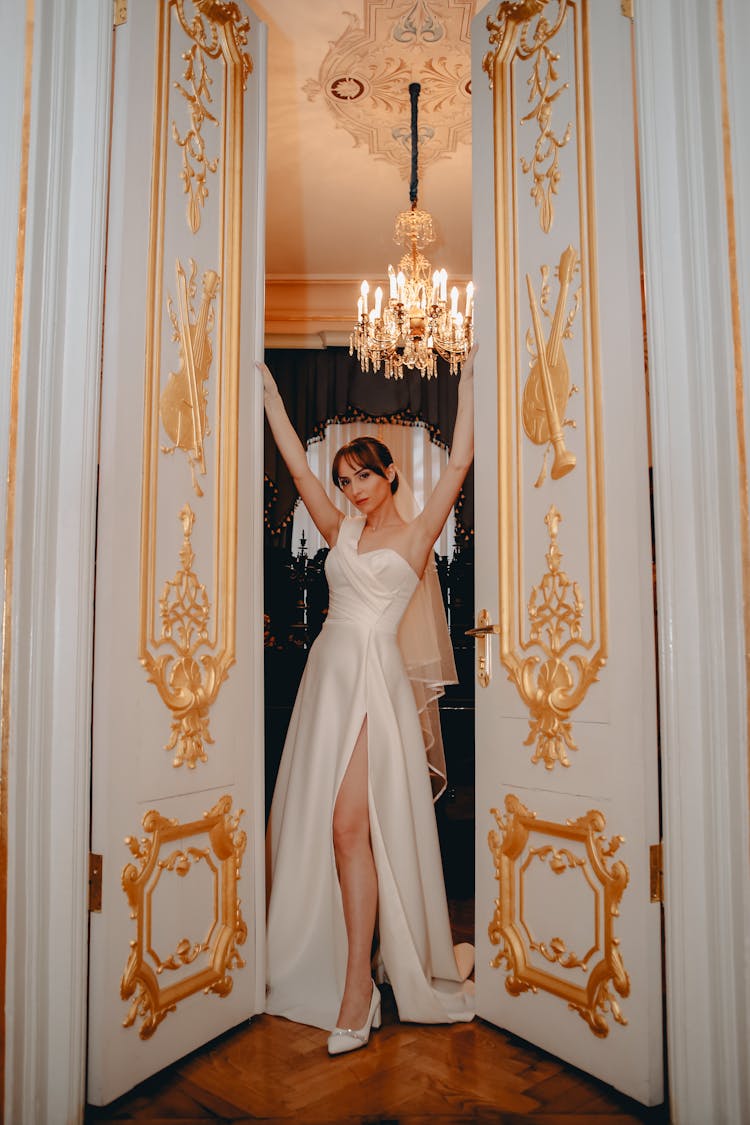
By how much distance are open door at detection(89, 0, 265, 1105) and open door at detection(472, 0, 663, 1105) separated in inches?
27.9

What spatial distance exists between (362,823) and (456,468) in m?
1.17

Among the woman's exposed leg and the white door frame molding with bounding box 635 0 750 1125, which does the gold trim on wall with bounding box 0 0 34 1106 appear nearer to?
the woman's exposed leg

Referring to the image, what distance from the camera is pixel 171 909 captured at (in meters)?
2.31

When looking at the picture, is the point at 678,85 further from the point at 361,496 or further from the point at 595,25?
the point at 361,496

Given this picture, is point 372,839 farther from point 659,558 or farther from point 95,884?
point 659,558

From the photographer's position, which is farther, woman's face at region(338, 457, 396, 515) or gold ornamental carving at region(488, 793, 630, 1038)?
woman's face at region(338, 457, 396, 515)

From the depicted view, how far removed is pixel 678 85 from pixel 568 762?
1.72m

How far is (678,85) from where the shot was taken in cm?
217

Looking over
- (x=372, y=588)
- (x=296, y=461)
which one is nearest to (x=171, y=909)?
(x=372, y=588)

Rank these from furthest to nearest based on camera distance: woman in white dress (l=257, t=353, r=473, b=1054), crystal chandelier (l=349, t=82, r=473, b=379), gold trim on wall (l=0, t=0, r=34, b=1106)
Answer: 1. crystal chandelier (l=349, t=82, r=473, b=379)
2. woman in white dress (l=257, t=353, r=473, b=1054)
3. gold trim on wall (l=0, t=0, r=34, b=1106)

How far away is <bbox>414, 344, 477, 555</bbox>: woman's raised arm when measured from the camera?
286 cm

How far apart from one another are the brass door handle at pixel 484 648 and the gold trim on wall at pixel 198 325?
72cm

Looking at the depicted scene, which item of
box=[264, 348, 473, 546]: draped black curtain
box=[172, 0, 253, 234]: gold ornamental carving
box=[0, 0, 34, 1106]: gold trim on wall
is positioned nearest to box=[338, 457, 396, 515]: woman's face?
box=[172, 0, 253, 234]: gold ornamental carving

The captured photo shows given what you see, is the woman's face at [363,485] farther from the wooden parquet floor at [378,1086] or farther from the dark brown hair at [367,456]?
the wooden parquet floor at [378,1086]
